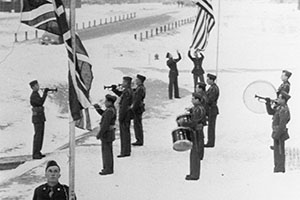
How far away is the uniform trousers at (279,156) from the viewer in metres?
6.22

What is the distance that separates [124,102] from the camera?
6.07m

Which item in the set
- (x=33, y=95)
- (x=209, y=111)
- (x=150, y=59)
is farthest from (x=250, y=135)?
(x=33, y=95)

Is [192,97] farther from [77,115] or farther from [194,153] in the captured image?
[77,115]

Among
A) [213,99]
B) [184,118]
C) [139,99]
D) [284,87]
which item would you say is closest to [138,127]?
[139,99]

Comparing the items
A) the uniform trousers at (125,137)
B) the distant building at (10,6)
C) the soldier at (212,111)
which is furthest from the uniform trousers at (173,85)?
the distant building at (10,6)

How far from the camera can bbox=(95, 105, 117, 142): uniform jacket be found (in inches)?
235

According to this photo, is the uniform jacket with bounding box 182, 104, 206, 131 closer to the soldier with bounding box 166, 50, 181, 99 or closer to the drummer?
the drummer

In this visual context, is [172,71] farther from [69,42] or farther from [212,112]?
[69,42]

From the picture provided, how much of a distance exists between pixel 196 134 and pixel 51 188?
1604mm

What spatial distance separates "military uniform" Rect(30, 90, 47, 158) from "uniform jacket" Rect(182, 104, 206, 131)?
4.91 feet

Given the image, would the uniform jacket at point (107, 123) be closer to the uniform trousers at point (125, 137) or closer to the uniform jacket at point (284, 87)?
the uniform trousers at point (125, 137)

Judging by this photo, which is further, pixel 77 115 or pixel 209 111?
pixel 209 111

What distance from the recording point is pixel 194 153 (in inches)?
240

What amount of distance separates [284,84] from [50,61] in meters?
2.54
